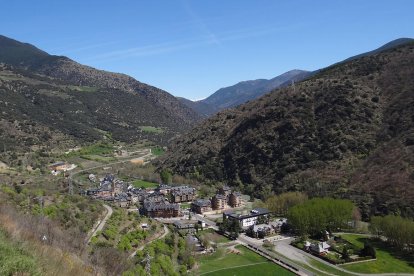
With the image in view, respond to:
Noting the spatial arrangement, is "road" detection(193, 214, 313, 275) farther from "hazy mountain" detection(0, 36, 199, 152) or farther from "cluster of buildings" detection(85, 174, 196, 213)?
"hazy mountain" detection(0, 36, 199, 152)

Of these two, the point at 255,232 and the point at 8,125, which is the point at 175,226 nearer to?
the point at 255,232

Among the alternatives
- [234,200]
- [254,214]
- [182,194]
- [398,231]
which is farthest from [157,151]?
[398,231]

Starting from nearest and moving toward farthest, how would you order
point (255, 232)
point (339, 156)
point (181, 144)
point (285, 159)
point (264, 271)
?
point (264, 271) → point (255, 232) → point (339, 156) → point (285, 159) → point (181, 144)

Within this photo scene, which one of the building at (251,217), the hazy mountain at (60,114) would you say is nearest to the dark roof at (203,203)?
the building at (251,217)

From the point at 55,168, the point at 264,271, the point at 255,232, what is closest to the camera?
the point at 264,271

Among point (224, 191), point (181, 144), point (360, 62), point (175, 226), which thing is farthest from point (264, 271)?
point (360, 62)

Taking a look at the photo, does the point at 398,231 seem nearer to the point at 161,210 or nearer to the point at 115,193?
the point at 161,210
